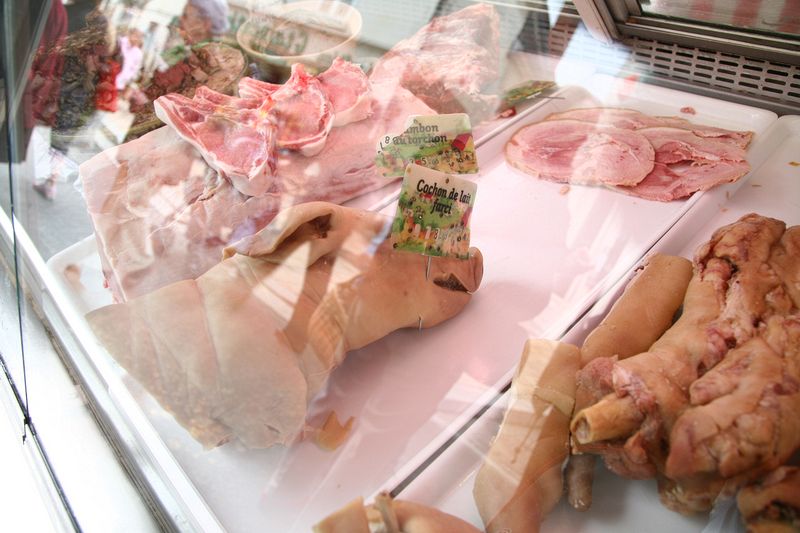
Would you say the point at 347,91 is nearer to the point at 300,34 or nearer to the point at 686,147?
the point at 300,34

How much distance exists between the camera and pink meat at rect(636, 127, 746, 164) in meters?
1.93

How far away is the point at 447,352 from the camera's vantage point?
1462mm

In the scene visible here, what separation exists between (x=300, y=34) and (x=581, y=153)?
1.06m

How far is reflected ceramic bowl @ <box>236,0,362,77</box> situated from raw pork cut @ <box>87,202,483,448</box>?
1.02 m

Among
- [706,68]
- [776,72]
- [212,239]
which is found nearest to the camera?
[212,239]

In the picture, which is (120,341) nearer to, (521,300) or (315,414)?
(315,414)

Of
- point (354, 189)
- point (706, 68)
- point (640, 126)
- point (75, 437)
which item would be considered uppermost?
point (706, 68)

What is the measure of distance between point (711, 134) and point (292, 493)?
5.54 feet

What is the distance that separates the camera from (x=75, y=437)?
145 cm

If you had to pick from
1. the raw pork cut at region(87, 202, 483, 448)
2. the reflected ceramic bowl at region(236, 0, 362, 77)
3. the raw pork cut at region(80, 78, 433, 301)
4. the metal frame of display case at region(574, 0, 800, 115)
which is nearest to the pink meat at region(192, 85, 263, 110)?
the raw pork cut at region(80, 78, 433, 301)

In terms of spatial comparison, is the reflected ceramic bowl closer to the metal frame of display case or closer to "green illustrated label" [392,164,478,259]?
the metal frame of display case

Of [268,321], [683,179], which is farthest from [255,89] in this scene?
[683,179]

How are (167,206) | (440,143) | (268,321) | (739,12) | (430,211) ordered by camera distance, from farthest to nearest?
(739,12) → (167,206) → (440,143) → (430,211) → (268,321)

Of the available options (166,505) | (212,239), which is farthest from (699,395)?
(212,239)
